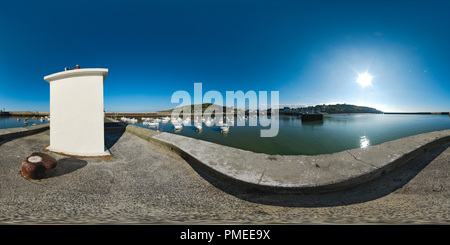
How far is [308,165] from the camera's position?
3.26 m

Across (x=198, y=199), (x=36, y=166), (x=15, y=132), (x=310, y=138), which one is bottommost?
(x=198, y=199)

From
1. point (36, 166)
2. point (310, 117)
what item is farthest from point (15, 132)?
point (310, 117)

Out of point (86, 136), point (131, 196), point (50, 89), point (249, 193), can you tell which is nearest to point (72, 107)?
point (86, 136)

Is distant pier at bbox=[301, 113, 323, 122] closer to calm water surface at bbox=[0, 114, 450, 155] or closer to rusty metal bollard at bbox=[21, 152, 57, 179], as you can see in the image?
calm water surface at bbox=[0, 114, 450, 155]

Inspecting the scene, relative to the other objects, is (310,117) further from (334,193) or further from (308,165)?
(334,193)

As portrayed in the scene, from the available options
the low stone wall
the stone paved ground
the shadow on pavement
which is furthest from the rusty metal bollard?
the low stone wall

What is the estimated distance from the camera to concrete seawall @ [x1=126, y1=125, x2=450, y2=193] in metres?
2.75

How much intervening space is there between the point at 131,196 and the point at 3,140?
7.13 meters

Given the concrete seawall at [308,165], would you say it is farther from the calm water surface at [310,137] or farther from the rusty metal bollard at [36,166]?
the calm water surface at [310,137]

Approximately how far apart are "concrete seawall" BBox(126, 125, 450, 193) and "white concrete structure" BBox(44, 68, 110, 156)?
338 centimetres

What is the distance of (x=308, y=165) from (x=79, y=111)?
7064 mm

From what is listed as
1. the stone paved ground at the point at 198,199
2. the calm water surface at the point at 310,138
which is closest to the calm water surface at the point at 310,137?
the calm water surface at the point at 310,138

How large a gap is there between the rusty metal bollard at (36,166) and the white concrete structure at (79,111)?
57.8 inches

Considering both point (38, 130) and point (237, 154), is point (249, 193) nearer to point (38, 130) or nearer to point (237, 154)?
point (237, 154)
